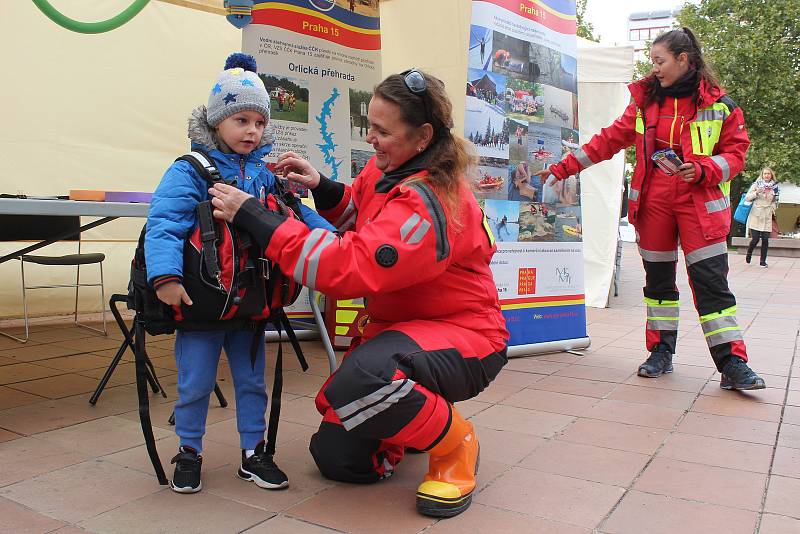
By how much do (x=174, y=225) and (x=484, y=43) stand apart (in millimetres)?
2865

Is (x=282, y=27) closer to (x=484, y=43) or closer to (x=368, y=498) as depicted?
(x=484, y=43)

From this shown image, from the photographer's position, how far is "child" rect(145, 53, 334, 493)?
2.37 meters

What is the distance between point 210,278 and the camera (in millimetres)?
2330

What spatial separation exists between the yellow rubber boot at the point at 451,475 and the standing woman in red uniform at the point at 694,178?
222cm

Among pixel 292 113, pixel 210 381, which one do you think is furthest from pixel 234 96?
pixel 292 113

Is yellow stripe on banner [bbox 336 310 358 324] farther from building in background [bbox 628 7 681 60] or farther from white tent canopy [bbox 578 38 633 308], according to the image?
building in background [bbox 628 7 681 60]

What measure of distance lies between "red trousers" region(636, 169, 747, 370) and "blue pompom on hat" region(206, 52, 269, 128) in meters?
2.61

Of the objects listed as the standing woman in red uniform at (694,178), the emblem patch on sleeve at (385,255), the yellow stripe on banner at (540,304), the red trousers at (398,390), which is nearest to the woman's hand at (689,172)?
the standing woman in red uniform at (694,178)

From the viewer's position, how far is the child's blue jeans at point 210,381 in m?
2.47

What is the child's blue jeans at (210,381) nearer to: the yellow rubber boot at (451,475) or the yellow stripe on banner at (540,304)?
the yellow rubber boot at (451,475)

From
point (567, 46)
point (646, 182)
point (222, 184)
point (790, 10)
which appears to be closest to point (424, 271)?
point (222, 184)

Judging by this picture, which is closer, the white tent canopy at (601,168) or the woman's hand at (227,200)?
the woman's hand at (227,200)

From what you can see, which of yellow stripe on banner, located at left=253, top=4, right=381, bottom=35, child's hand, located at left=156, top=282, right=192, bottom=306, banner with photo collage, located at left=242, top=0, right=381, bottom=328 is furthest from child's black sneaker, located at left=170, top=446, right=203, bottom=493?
yellow stripe on banner, located at left=253, top=4, right=381, bottom=35

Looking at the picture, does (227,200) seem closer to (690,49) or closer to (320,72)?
(320,72)
